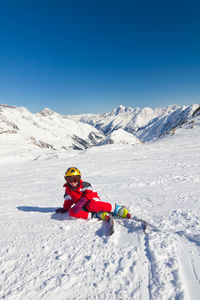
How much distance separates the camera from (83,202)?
404 cm

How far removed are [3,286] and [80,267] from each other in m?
1.05

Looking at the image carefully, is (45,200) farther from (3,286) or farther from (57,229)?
(3,286)

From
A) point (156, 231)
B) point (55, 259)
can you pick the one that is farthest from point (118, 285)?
point (156, 231)

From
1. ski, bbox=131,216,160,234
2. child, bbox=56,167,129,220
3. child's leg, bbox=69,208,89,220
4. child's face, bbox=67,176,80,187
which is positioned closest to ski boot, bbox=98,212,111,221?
child, bbox=56,167,129,220

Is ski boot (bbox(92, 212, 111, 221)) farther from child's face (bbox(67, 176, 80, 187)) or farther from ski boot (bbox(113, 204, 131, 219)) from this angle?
child's face (bbox(67, 176, 80, 187))

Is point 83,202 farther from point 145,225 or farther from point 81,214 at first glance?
point 145,225

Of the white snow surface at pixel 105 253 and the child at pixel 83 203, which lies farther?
the child at pixel 83 203

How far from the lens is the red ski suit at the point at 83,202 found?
4.00 metres

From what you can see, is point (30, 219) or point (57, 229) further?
point (30, 219)

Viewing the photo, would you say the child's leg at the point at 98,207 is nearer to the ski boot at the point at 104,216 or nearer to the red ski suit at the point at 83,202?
the red ski suit at the point at 83,202

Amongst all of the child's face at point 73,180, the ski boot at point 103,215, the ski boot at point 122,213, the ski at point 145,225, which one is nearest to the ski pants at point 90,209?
the ski boot at point 103,215

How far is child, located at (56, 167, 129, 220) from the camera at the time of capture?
3.93 m

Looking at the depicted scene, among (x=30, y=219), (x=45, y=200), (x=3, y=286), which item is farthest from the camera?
(x=45, y=200)

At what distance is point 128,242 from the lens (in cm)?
301
